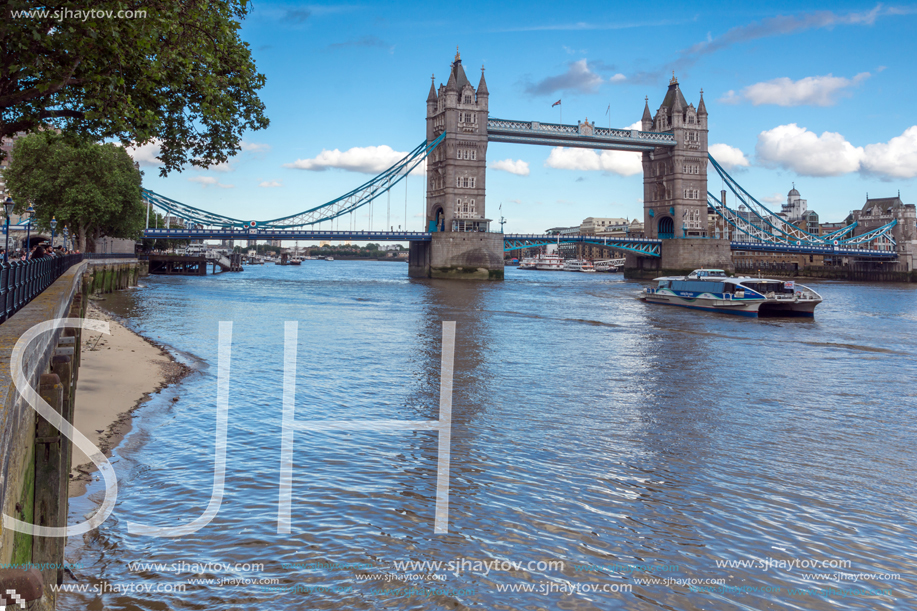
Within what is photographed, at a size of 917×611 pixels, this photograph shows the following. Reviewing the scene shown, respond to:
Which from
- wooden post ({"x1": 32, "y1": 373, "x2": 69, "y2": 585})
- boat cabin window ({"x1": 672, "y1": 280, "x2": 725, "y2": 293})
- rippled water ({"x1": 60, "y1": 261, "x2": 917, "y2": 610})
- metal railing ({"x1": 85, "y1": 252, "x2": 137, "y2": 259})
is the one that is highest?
metal railing ({"x1": 85, "y1": 252, "x2": 137, "y2": 259})

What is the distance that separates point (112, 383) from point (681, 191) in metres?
84.0

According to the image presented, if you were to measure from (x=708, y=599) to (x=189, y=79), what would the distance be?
9.76m

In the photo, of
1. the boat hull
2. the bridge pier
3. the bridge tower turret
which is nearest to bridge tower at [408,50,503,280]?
the bridge pier

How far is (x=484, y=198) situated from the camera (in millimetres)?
78562

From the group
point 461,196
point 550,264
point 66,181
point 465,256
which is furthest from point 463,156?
point 550,264

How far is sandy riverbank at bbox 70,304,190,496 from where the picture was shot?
30.1ft

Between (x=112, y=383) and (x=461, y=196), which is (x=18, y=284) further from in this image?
(x=461, y=196)

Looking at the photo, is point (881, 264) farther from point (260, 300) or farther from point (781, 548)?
point (781, 548)

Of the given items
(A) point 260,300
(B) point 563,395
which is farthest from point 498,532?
(A) point 260,300

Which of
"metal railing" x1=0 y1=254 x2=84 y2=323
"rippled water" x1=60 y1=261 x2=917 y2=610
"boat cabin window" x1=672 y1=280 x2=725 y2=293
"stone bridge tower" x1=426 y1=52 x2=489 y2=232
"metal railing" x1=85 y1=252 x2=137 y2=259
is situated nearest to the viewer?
"rippled water" x1=60 y1=261 x2=917 y2=610

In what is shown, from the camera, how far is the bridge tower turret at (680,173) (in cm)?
8812

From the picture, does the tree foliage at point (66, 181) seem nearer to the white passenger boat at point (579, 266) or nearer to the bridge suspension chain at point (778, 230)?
the bridge suspension chain at point (778, 230)

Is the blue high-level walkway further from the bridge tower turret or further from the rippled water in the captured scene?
the rippled water

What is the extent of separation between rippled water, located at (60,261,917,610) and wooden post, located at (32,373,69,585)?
17.5 inches
